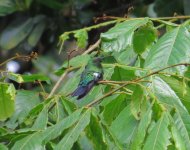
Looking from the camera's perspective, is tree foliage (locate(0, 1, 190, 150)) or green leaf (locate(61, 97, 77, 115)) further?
green leaf (locate(61, 97, 77, 115))

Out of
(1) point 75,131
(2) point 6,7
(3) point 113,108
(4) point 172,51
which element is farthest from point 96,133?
(2) point 6,7

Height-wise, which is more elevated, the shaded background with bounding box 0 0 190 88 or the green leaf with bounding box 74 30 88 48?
the green leaf with bounding box 74 30 88 48

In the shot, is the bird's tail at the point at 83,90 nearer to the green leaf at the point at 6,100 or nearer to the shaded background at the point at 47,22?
the green leaf at the point at 6,100

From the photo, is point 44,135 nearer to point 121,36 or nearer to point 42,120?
point 42,120

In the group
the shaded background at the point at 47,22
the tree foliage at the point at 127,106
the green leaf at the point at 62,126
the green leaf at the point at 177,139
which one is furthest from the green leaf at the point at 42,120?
the shaded background at the point at 47,22

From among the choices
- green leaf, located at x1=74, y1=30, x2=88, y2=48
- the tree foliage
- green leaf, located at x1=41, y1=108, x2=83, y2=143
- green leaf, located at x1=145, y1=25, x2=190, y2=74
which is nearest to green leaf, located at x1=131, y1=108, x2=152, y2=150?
the tree foliage

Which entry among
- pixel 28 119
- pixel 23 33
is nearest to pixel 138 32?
pixel 28 119

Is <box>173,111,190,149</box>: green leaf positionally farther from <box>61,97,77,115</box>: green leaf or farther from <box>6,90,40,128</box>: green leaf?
<box>6,90,40,128</box>: green leaf
